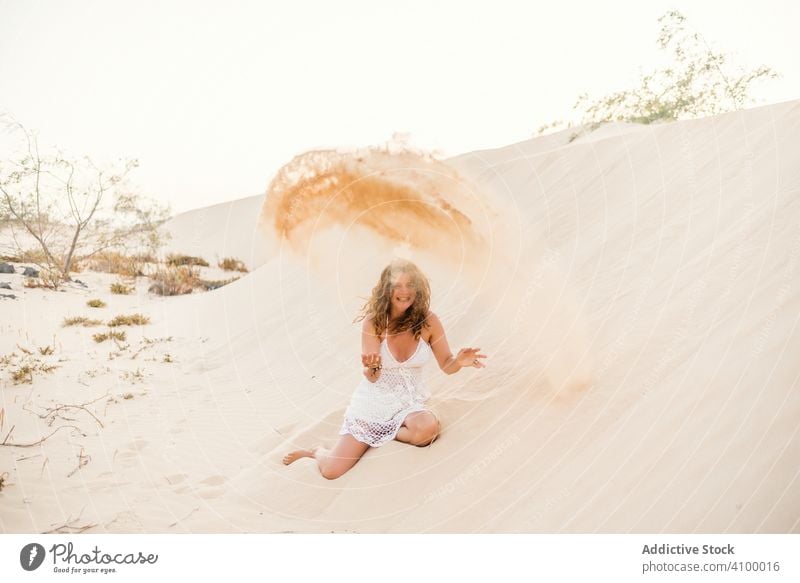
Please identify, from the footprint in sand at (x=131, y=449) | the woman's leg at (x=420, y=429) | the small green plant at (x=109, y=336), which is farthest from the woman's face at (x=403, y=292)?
the small green plant at (x=109, y=336)

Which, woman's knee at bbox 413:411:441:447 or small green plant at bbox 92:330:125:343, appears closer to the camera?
woman's knee at bbox 413:411:441:447

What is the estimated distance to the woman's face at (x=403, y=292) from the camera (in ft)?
8.89

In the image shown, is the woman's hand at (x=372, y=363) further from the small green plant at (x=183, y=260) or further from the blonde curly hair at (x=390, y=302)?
the small green plant at (x=183, y=260)

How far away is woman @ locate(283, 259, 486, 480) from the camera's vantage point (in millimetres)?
Answer: 2725

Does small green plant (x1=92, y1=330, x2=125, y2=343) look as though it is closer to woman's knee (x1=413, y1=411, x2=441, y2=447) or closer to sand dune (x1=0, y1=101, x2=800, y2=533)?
sand dune (x1=0, y1=101, x2=800, y2=533)

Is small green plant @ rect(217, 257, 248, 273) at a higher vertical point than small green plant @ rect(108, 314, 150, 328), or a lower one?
higher

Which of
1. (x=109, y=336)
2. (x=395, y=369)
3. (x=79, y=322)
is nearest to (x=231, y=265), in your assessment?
(x=79, y=322)

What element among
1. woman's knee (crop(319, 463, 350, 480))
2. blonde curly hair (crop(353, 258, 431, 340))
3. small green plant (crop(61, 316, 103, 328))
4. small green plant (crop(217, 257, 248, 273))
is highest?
blonde curly hair (crop(353, 258, 431, 340))

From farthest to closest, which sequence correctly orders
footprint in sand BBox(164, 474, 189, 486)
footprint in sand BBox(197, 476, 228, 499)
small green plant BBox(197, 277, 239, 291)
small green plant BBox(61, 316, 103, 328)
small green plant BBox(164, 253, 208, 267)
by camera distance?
small green plant BBox(164, 253, 208, 267)
small green plant BBox(197, 277, 239, 291)
small green plant BBox(61, 316, 103, 328)
footprint in sand BBox(164, 474, 189, 486)
footprint in sand BBox(197, 476, 228, 499)

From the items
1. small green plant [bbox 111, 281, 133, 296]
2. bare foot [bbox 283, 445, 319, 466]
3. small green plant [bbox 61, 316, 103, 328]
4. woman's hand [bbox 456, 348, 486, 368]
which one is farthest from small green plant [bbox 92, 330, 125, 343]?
woman's hand [bbox 456, 348, 486, 368]

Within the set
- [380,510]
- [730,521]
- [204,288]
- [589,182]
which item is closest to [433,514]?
[380,510]

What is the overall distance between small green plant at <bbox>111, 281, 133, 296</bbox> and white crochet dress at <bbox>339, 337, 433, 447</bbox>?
6428mm

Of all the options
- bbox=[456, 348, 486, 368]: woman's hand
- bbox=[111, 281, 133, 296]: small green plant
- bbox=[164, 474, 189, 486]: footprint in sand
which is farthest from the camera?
bbox=[111, 281, 133, 296]: small green plant

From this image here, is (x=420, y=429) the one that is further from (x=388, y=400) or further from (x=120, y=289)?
(x=120, y=289)
